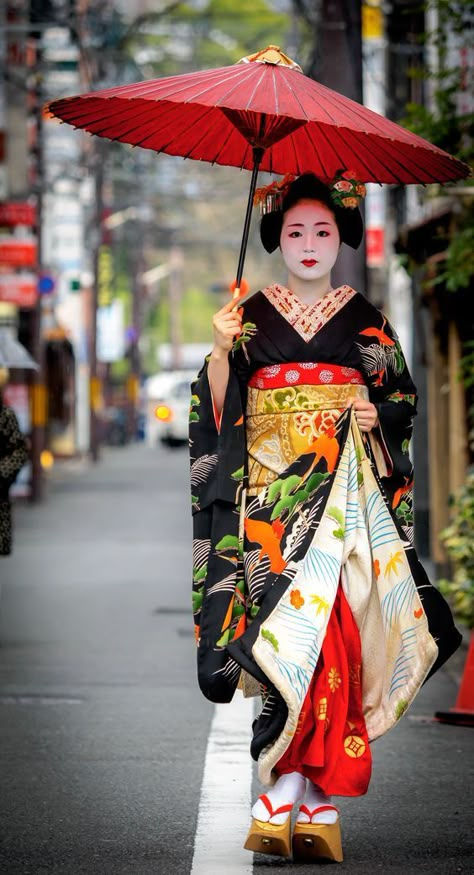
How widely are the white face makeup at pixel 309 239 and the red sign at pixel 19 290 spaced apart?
17820 millimetres

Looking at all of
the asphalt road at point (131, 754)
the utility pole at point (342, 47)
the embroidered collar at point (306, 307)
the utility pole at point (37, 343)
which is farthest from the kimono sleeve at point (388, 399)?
the utility pole at point (37, 343)

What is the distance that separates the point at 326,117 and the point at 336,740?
1855mm

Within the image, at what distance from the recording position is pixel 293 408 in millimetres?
5242

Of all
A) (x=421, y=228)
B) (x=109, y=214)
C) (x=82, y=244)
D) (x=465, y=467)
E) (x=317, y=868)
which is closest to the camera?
(x=317, y=868)

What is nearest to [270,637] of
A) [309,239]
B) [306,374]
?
[306,374]

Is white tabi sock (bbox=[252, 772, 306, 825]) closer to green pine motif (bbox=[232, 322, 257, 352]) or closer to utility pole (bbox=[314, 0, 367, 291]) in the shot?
green pine motif (bbox=[232, 322, 257, 352])

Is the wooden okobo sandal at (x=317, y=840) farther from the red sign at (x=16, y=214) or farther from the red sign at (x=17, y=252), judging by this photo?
the red sign at (x=17, y=252)

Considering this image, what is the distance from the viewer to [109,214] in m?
44.9

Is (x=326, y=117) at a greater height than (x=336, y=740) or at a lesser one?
greater

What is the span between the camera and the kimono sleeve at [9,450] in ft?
Result: 31.6

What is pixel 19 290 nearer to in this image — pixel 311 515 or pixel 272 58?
pixel 272 58

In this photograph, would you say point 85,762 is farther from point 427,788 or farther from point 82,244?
point 82,244

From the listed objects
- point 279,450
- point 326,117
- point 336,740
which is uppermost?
point 326,117

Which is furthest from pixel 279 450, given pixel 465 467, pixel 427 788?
pixel 465 467
